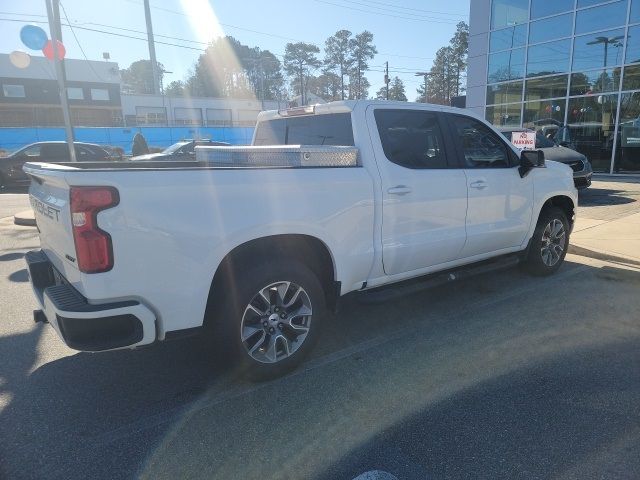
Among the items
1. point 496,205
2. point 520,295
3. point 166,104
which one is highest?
point 166,104

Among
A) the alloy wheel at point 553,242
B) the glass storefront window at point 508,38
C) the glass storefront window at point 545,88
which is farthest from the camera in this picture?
the glass storefront window at point 508,38

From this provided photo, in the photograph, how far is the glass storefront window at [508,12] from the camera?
17.0m

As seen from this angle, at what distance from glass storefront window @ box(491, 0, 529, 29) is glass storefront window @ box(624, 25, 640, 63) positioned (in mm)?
3868

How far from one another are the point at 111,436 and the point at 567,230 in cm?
526

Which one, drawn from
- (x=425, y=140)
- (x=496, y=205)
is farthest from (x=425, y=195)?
(x=496, y=205)

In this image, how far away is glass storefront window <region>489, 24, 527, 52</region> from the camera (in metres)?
17.2

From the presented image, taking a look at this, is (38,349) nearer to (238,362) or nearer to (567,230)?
(238,362)

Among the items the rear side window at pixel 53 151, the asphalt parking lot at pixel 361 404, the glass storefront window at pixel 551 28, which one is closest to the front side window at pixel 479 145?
the asphalt parking lot at pixel 361 404

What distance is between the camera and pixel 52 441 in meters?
2.65

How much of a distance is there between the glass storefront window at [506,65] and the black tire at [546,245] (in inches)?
560

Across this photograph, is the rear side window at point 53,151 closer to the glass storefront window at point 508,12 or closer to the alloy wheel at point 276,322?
the alloy wheel at point 276,322

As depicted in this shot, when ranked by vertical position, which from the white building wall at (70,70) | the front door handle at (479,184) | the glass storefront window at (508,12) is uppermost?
the white building wall at (70,70)

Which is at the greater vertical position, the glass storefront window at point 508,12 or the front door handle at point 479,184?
the glass storefront window at point 508,12

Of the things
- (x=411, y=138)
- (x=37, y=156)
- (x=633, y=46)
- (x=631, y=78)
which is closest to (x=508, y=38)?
(x=633, y=46)
